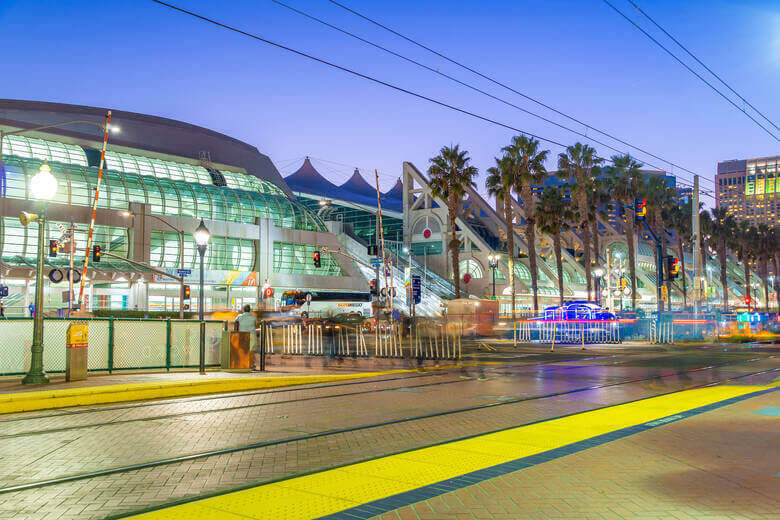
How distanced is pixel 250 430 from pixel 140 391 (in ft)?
18.9

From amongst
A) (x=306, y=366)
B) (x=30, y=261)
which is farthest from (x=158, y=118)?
(x=306, y=366)

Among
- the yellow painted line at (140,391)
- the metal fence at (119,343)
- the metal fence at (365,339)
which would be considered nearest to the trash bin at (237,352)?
the metal fence at (365,339)

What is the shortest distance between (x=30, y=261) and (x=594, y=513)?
52.7 meters

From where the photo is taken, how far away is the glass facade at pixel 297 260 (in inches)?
2680

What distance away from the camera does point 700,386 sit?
15594mm

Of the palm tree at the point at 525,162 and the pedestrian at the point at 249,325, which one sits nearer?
the pedestrian at the point at 249,325

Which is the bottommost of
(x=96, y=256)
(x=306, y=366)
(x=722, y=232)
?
(x=306, y=366)

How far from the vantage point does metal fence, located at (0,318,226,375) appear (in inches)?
659

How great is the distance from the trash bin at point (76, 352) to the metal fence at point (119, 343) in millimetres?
1053

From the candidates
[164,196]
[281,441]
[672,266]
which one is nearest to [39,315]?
[281,441]

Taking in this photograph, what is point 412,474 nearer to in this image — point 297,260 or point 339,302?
point 339,302

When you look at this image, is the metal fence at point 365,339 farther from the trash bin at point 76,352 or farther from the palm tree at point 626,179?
the palm tree at point 626,179

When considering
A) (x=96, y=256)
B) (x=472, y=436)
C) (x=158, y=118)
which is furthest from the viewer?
(x=158, y=118)

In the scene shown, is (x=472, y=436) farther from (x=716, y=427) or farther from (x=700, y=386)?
(x=700, y=386)
